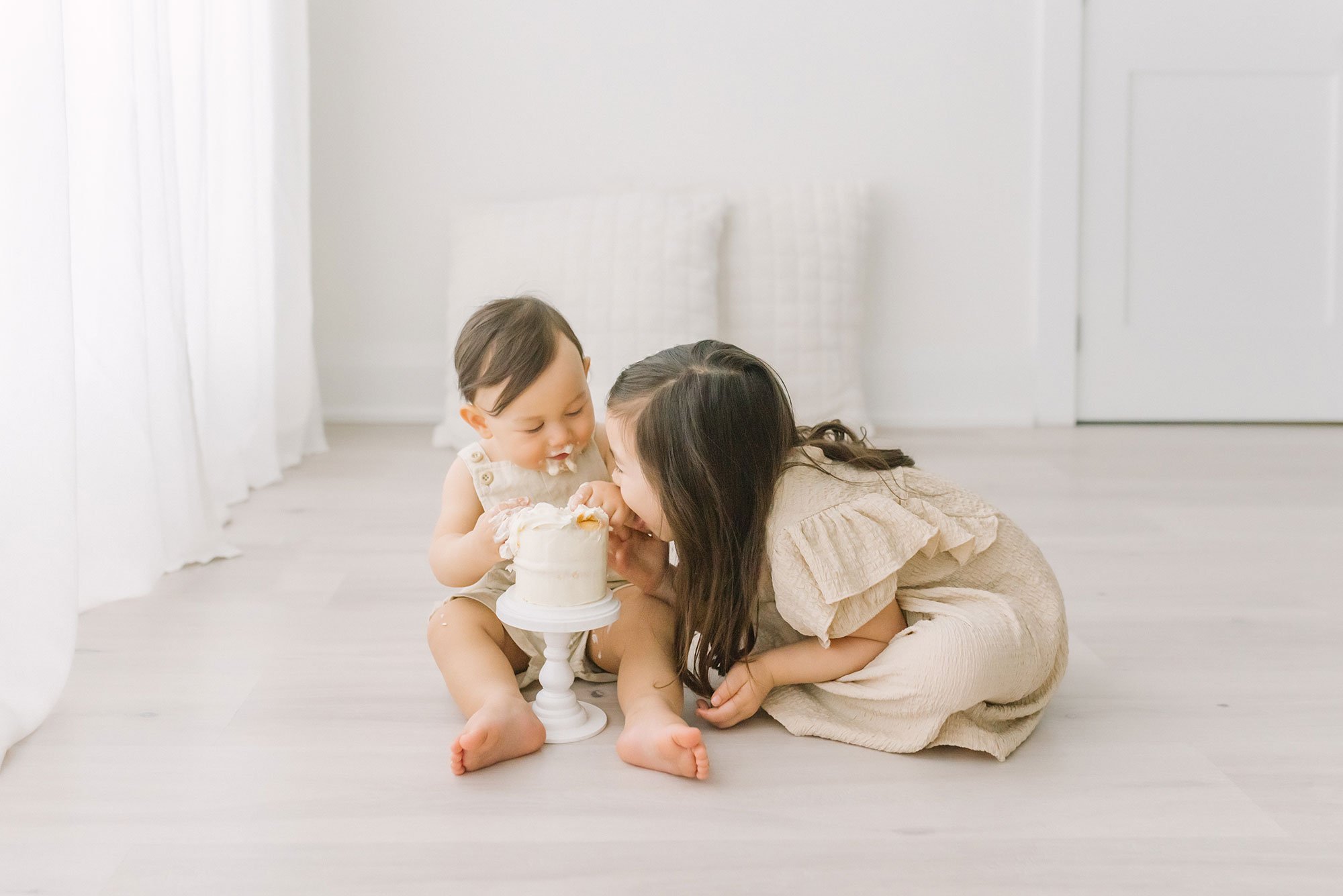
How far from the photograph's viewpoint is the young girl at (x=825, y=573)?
1.05m

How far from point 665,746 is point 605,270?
173 centimetres

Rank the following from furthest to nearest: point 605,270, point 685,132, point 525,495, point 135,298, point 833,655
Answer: point 685,132, point 605,270, point 135,298, point 525,495, point 833,655

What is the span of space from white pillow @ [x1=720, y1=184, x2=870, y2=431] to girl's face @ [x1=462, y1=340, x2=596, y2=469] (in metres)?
1.53

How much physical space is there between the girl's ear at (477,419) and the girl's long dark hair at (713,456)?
173 millimetres

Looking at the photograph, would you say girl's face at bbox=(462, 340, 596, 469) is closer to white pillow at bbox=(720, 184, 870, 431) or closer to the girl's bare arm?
the girl's bare arm

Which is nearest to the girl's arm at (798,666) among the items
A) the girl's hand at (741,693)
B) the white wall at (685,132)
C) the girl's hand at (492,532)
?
the girl's hand at (741,693)

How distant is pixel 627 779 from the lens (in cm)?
102

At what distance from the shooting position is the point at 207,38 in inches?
81.7

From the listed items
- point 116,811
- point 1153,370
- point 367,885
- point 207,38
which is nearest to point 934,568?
point 367,885

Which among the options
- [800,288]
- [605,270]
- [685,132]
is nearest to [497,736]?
[605,270]

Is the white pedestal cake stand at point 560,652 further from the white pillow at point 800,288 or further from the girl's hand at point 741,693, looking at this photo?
the white pillow at point 800,288

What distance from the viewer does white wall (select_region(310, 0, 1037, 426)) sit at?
285 centimetres

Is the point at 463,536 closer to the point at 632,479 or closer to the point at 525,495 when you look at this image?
the point at 525,495

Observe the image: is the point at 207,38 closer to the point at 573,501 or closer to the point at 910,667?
the point at 573,501
